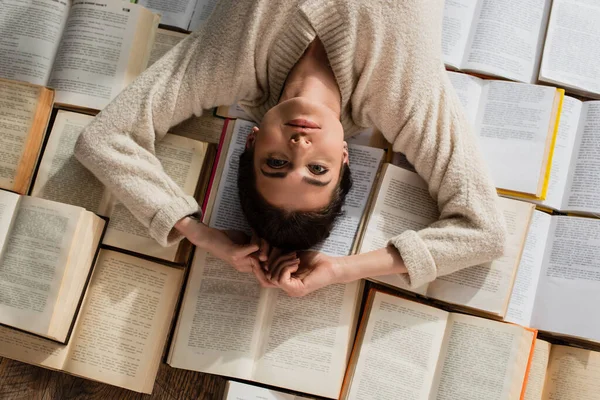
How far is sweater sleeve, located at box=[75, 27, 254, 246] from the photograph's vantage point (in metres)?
1.21

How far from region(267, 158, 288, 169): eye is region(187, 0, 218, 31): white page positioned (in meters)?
0.66

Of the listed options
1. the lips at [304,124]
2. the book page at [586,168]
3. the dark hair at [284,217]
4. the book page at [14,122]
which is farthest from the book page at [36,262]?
the book page at [586,168]

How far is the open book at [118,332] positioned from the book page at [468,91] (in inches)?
32.4

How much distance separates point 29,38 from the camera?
144 centimetres

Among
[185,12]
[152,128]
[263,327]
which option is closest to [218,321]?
[263,327]

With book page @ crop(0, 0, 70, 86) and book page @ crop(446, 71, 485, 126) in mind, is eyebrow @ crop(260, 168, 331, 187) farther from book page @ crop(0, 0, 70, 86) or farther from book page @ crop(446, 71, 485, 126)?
book page @ crop(0, 0, 70, 86)

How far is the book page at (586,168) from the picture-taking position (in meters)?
1.37

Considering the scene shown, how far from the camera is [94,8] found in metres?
1.42

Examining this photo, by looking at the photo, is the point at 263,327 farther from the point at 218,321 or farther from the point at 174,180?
the point at 174,180

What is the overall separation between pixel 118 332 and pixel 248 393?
33cm

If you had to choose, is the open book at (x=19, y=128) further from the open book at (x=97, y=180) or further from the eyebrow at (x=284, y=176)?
the eyebrow at (x=284, y=176)

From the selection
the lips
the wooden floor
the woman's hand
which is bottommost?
the wooden floor

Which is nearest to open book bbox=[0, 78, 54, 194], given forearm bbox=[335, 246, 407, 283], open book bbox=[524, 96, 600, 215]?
forearm bbox=[335, 246, 407, 283]

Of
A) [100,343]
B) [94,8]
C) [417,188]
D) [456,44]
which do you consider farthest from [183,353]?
[456,44]
